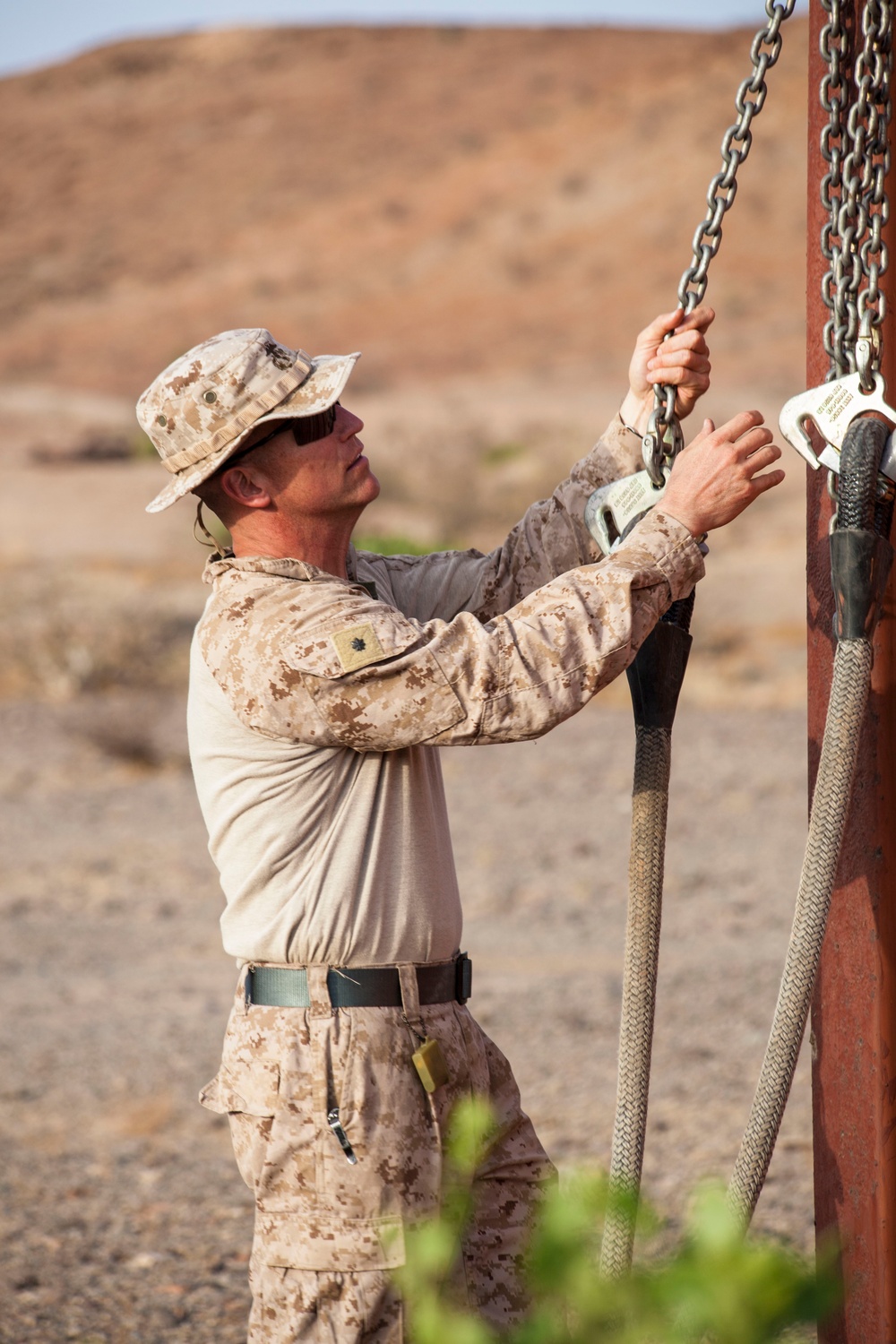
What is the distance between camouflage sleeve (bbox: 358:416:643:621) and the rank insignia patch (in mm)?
571

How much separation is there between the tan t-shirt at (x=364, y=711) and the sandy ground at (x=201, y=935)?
6.33 feet

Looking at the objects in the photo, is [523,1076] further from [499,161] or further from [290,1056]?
[499,161]

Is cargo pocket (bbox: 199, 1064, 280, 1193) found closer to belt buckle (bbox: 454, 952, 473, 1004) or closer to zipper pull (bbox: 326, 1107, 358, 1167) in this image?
zipper pull (bbox: 326, 1107, 358, 1167)

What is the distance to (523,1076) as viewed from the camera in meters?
5.49

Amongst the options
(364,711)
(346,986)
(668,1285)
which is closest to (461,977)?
(346,986)

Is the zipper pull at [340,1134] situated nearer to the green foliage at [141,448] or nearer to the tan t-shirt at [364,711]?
the tan t-shirt at [364,711]

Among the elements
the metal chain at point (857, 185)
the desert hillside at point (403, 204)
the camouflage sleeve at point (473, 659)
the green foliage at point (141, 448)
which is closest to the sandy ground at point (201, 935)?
the camouflage sleeve at point (473, 659)

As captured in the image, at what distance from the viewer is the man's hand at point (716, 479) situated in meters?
2.22

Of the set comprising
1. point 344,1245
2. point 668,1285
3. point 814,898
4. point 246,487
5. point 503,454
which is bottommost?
point 344,1245

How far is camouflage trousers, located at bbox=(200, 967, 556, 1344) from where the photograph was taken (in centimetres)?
233

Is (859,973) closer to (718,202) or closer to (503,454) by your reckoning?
(718,202)

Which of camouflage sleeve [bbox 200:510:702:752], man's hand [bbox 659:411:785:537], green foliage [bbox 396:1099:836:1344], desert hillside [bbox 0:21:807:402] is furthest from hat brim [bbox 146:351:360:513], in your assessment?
desert hillside [bbox 0:21:807:402]

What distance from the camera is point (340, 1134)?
232 cm

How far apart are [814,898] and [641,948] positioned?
0.36m
